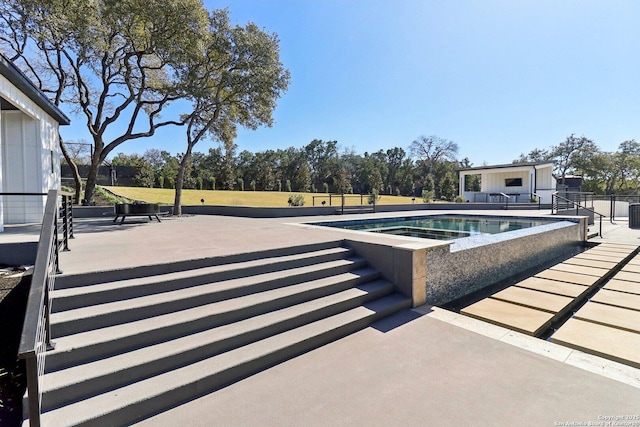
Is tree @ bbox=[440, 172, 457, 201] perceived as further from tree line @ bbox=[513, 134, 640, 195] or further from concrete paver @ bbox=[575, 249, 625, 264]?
concrete paver @ bbox=[575, 249, 625, 264]

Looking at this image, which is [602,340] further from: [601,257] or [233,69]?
[233,69]

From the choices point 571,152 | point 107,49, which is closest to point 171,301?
point 107,49

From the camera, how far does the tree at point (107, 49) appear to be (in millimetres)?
10500

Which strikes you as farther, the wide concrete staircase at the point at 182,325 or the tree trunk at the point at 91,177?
the tree trunk at the point at 91,177

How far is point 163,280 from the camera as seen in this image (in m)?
3.25

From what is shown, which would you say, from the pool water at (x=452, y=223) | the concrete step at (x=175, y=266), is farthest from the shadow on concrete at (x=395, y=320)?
the pool water at (x=452, y=223)

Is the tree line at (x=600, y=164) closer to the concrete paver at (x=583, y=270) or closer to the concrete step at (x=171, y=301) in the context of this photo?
the concrete paver at (x=583, y=270)

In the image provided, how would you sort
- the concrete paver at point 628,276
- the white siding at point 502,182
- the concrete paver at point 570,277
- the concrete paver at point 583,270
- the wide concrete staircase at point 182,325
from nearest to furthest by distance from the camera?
the wide concrete staircase at point 182,325
the concrete paver at point 570,277
the concrete paver at point 628,276
the concrete paver at point 583,270
the white siding at point 502,182

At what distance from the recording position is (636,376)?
2492 millimetres

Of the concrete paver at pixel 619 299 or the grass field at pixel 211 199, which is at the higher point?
the grass field at pixel 211 199

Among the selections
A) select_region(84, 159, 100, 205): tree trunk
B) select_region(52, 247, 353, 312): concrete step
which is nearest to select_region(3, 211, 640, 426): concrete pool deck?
select_region(52, 247, 353, 312): concrete step

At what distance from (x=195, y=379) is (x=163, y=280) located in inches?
50.8

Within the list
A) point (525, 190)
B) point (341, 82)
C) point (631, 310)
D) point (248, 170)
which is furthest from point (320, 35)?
point (248, 170)

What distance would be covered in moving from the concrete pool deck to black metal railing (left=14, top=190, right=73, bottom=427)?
594 mm
